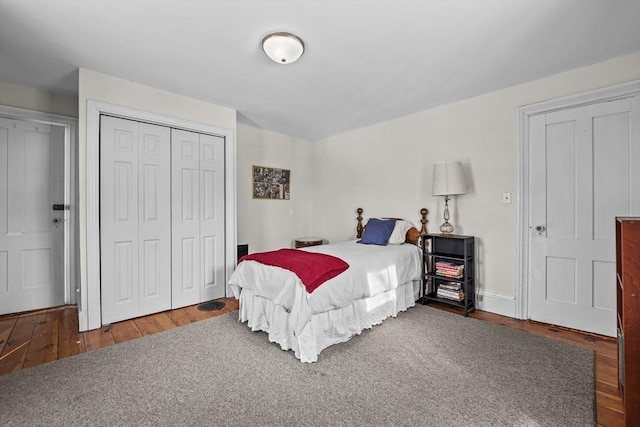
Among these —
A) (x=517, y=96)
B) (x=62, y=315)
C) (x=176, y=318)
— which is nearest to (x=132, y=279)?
(x=176, y=318)

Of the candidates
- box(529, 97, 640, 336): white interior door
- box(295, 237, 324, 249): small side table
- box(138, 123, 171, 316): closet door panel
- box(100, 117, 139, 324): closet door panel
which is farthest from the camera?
box(295, 237, 324, 249): small side table

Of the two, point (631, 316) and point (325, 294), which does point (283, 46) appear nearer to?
point (325, 294)

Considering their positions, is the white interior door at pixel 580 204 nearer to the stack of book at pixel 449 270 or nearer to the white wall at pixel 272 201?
the stack of book at pixel 449 270

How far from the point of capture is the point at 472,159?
3.26m

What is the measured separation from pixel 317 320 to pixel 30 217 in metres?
3.40

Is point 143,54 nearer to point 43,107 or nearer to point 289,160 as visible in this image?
point 43,107

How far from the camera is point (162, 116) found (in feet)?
10.2

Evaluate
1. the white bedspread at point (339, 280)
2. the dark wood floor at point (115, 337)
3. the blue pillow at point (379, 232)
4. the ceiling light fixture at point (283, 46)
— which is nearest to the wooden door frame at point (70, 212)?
the dark wood floor at point (115, 337)

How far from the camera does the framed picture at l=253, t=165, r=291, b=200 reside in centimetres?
449

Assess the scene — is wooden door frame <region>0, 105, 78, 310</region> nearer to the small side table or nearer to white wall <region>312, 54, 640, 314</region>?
the small side table

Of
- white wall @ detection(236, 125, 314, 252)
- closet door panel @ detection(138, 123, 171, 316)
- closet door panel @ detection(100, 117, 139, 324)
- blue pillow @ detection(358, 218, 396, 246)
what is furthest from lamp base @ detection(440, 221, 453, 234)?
closet door panel @ detection(100, 117, 139, 324)

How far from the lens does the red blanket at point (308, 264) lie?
2.17 metres

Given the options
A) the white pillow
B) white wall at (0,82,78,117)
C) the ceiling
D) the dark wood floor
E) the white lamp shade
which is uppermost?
the ceiling

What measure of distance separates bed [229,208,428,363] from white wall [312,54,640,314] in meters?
0.73
